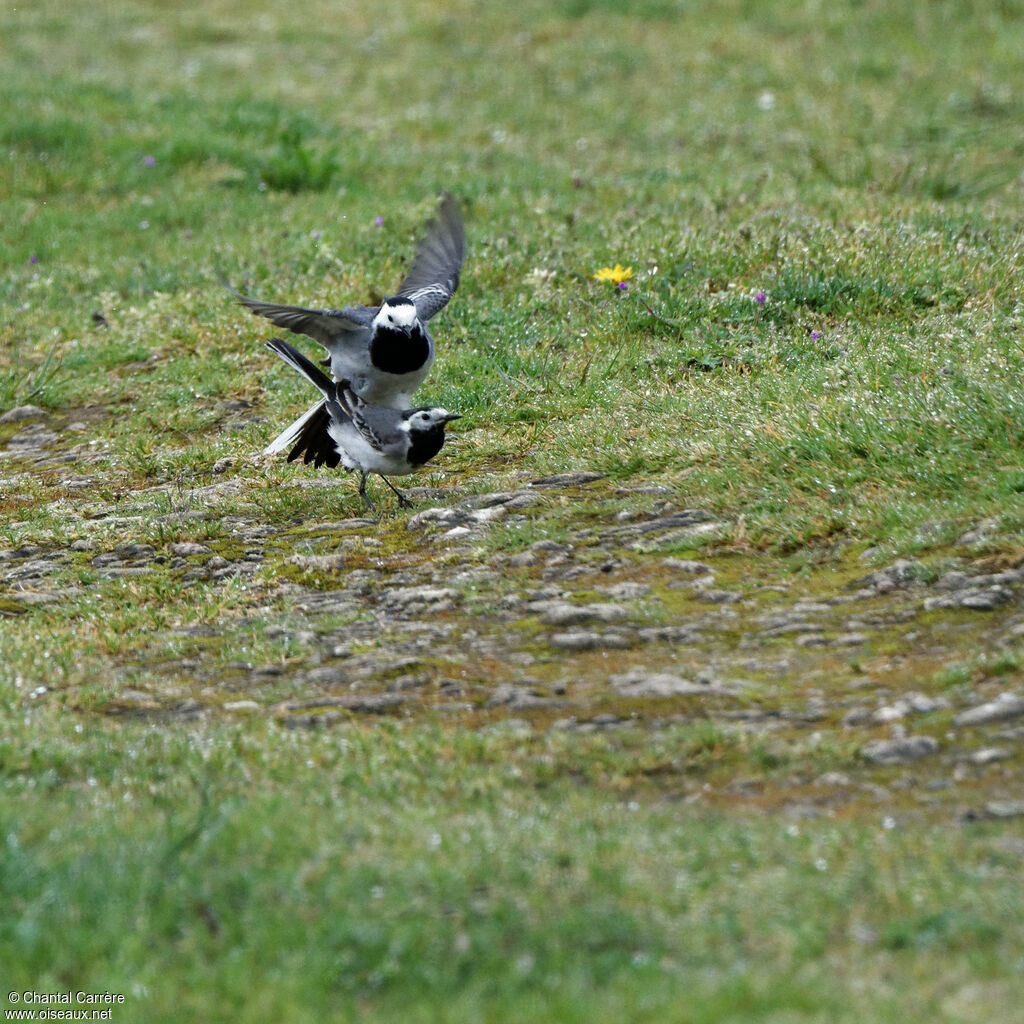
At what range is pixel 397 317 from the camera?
9.29 meters

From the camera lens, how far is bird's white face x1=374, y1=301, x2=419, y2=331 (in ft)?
30.3

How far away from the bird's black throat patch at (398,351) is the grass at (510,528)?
2.52 ft

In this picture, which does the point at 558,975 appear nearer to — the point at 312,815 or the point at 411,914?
the point at 411,914

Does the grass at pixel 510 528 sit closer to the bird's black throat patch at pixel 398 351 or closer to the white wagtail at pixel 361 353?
the white wagtail at pixel 361 353

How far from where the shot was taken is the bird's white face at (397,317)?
9.25 meters

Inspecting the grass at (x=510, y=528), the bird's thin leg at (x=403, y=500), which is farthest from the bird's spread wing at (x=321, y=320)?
the bird's thin leg at (x=403, y=500)

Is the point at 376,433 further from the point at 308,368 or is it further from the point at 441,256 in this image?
the point at 441,256

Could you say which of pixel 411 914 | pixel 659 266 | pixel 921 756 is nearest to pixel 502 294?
pixel 659 266

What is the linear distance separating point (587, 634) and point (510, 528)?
1527 millimetres

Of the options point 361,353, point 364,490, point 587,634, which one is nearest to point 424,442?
point 364,490

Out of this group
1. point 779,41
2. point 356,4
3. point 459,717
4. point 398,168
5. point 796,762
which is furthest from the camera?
point 356,4

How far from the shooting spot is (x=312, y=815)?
5035 mm

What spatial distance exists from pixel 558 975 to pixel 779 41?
21.3 m

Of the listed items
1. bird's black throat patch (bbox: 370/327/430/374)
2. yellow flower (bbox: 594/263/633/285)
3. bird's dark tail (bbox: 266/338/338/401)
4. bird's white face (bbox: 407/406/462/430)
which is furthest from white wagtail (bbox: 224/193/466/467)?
yellow flower (bbox: 594/263/633/285)
